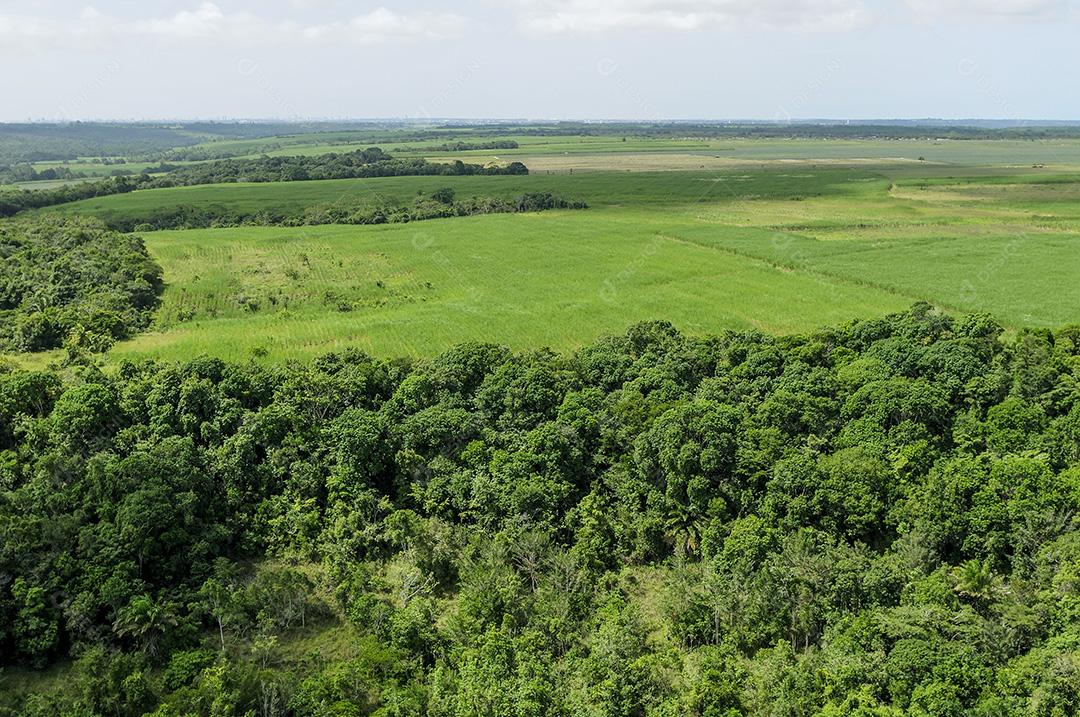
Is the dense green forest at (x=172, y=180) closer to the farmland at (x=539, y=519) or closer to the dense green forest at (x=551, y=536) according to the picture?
the farmland at (x=539, y=519)

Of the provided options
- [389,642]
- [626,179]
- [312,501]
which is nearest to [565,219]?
[626,179]

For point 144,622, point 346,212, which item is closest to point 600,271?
point 346,212

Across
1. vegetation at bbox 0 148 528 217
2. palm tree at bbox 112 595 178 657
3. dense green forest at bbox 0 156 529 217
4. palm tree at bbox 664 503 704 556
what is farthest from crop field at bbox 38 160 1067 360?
palm tree at bbox 112 595 178 657

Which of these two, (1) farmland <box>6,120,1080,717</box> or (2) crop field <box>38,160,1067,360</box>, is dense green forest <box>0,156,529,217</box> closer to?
(2) crop field <box>38,160,1067,360</box>

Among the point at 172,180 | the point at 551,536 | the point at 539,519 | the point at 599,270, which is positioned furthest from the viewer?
the point at 172,180

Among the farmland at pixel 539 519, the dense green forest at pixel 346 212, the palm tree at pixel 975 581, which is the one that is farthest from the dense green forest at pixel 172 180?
the palm tree at pixel 975 581

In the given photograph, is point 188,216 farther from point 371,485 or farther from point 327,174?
point 371,485

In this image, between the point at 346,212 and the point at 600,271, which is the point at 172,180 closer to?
the point at 346,212
